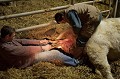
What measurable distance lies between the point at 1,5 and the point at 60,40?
11.0 ft

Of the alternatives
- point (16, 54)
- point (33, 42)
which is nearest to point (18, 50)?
point (16, 54)

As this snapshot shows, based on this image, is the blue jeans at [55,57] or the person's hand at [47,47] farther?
the person's hand at [47,47]

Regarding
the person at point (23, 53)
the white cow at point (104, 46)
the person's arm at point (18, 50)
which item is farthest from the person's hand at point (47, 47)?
the white cow at point (104, 46)

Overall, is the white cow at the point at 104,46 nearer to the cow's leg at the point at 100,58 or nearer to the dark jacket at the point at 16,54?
the cow's leg at the point at 100,58

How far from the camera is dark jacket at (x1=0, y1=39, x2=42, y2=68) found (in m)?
4.91

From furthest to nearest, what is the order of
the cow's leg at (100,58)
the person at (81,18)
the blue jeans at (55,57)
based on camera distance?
1. the person at (81,18)
2. the blue jeans at (55,57)
3. the cow's leg at (100,58)

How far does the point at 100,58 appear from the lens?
5.20 m

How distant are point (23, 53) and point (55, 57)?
2.32 ft

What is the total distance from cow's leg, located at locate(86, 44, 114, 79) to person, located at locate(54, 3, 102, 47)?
15.1 inches

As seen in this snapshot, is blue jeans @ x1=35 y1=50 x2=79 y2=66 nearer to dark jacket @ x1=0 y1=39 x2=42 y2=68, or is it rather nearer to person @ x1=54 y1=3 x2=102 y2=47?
dark jacket @ x1=0 y1=39 x2=42 y2=68

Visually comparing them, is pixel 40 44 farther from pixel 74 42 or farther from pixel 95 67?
pixel 95 67

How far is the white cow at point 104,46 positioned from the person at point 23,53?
0.42 meters

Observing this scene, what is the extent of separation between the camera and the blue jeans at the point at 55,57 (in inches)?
207

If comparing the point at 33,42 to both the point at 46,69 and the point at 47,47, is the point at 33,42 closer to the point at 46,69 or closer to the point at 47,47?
the point at 47,47
